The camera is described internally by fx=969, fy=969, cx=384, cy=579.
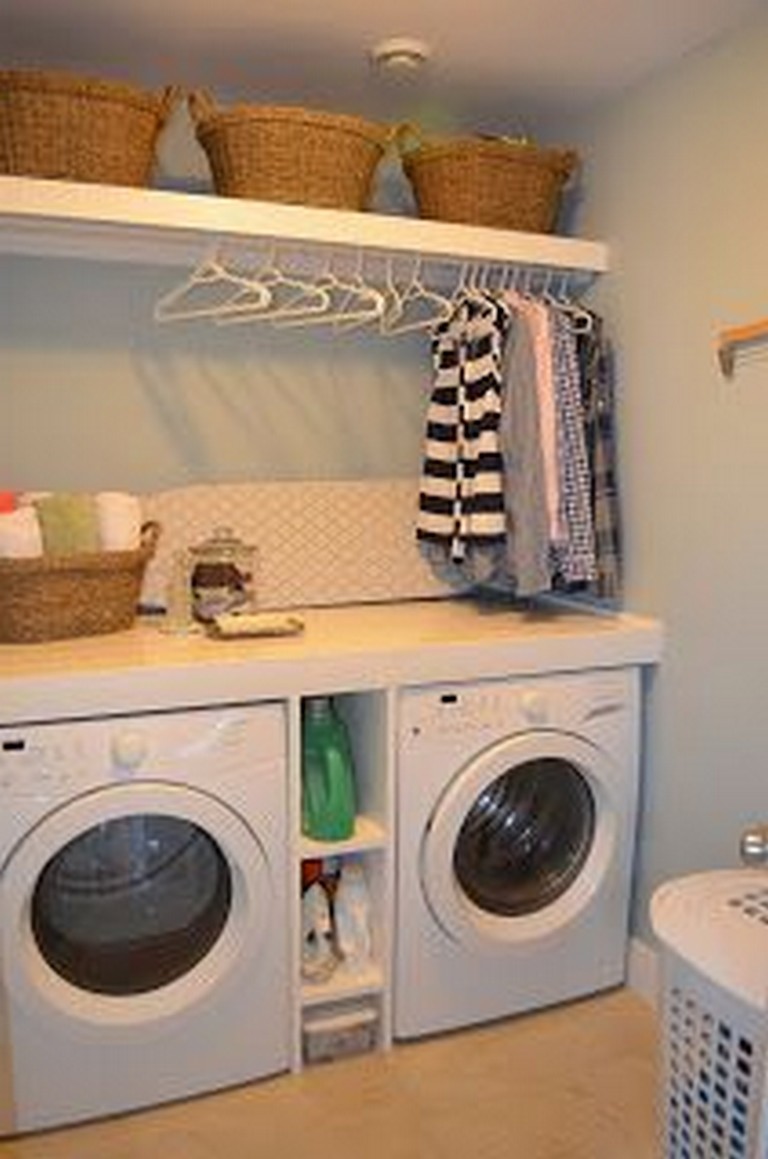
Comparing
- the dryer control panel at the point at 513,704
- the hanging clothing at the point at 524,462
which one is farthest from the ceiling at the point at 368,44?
the dryer control panel at the point at 513,704

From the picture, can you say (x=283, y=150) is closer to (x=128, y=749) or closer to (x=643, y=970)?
(x=128, y=749)

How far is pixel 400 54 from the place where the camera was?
2.04 metres

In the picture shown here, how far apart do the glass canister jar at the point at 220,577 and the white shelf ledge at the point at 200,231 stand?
Answer: 71 centimetres

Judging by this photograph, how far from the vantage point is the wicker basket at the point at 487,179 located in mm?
2221

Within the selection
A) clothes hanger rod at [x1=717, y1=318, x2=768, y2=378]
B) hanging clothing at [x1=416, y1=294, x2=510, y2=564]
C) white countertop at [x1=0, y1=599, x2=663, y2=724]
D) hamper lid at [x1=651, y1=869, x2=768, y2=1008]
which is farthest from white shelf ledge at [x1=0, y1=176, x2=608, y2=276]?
hamper lid at [x1=651, y1=869, x2=768, y2=1008]

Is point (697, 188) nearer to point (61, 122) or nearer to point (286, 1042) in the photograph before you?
point (61, 122)

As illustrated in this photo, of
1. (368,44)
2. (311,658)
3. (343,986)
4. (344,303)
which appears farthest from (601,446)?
(343,986)

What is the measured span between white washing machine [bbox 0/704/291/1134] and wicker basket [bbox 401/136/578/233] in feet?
4.11

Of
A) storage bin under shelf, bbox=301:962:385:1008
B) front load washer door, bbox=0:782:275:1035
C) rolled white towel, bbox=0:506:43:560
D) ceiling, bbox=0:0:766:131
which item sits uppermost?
ceiling, bbox=0:0:766:131

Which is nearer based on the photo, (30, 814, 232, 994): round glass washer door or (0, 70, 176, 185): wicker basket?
(0, 70, 176, 185): wicker basket

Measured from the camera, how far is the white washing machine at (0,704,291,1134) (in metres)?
1.81

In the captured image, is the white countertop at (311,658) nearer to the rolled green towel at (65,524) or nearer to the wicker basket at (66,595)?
the wicker basket at (66,595)

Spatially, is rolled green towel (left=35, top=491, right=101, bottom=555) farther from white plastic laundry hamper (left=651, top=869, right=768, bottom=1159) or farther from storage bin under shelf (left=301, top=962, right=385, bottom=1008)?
white plastic laundry hamper (left=651, top=869, right=768, bottom=1159)

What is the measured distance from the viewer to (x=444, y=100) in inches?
92.8
